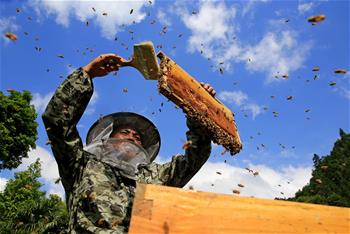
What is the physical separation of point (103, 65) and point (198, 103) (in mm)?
1089

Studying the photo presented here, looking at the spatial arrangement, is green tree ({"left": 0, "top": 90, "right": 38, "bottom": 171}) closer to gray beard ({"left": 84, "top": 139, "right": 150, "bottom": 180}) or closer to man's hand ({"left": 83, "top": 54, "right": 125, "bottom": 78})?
gray beard ({"left": 84, "top": 139, "right": 150, "bottom": 180})

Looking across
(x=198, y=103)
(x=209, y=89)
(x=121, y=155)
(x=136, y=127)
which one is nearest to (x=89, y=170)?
(x=121, y=155)

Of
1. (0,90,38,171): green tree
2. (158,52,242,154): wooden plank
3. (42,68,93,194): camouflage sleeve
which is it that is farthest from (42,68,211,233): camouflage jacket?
(0,90,38,171): green tree

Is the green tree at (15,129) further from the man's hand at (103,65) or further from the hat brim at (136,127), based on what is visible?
the man's hand at (103,65)

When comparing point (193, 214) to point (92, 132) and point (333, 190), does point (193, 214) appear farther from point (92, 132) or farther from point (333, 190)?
point (333, 190)

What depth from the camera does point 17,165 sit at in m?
23.3

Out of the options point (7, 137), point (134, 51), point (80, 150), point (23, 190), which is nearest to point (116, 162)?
point (80, 150)

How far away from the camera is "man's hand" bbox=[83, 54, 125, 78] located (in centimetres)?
407

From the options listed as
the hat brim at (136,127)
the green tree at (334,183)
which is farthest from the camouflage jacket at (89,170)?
the green tree at (334,183)

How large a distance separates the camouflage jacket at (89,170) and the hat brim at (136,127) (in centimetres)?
103

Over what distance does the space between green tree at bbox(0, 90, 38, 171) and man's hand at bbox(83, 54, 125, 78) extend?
66.0 ft

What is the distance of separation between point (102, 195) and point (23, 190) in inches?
976

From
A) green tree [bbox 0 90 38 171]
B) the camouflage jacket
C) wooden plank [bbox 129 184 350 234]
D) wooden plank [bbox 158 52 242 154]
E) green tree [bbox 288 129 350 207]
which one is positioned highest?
green tree [bbox 288 129 350 207]

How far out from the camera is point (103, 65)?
4180 millimetres
